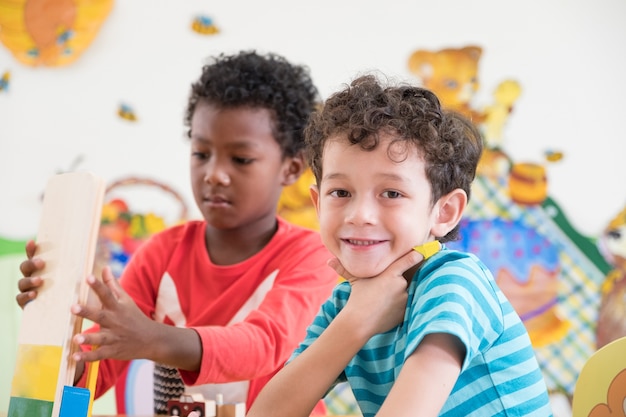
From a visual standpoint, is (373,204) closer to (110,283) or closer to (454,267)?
(454,267)

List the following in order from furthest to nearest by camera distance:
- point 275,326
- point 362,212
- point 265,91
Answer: point 265,91, point 275,326, point 362,212

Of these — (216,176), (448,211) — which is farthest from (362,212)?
(216,176)

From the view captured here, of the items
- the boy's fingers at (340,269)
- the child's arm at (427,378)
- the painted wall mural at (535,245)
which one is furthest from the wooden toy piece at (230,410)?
the painted wall mural at (535,245)

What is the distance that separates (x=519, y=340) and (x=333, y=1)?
1.73m

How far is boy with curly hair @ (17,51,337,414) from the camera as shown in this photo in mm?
1243

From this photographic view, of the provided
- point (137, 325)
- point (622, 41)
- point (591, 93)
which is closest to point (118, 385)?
point (137, 325)

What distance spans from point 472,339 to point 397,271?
0.50 ft

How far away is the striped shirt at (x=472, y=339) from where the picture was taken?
675mm

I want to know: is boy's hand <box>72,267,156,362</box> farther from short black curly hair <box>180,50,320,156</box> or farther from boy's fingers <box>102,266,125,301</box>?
short black curly hair <box>180,50,320,156</box>

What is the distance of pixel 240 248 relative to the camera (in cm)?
142

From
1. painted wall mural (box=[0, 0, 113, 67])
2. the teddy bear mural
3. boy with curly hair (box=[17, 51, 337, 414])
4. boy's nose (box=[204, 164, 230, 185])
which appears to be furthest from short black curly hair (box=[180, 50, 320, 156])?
the teddy bear mural

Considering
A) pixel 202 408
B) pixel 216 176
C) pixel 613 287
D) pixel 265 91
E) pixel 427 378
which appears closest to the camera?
pixel 427 378

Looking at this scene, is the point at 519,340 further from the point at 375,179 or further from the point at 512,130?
the point at 512,130

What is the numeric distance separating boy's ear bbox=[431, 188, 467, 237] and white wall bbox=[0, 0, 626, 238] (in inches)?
55.4
